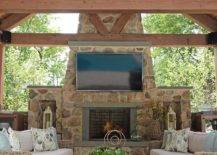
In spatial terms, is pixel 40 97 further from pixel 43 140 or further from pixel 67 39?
pixel 43 140

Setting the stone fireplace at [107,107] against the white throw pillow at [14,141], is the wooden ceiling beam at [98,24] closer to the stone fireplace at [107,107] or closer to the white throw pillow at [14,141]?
the stone fireplace at [107,107]

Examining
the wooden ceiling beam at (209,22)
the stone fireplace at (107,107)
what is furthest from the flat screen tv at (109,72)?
the wooden ceiling beam at (209,22)

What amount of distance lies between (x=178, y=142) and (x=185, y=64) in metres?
6.73

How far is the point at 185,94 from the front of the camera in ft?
27.3

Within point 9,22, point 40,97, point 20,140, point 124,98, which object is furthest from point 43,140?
point 9,22

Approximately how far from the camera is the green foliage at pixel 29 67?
12.5m

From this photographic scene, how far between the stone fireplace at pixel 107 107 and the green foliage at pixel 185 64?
13.6 ft

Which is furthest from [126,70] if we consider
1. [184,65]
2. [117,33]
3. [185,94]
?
[184,65]

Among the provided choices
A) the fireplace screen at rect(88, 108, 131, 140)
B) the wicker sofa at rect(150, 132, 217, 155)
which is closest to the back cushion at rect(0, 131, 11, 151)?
the wicker sofa at rect(150, 132, 217, 155)

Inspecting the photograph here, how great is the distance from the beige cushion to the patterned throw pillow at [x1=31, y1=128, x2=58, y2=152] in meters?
2.34

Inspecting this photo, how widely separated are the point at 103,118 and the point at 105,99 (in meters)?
0.43

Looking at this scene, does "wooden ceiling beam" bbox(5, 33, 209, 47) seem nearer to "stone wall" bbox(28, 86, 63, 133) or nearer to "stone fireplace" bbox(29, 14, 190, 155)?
"stone fireplace" bbox(29, 14, 190, 155)

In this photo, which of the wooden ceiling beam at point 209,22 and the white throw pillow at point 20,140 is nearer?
the white throw pillow at point 20,140

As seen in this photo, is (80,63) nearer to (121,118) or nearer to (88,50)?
(88,50)
